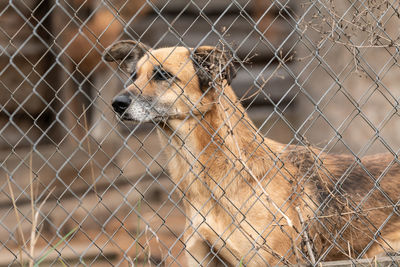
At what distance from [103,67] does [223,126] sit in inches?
134

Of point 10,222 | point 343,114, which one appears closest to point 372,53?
A: point 343,114

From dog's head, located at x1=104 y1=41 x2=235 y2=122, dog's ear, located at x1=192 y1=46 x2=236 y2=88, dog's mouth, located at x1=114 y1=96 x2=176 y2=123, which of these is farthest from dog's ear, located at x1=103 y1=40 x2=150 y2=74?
dog's ear, located at x1=192 y1=46 x2=236 y2=88

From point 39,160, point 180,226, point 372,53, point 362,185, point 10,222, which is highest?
point 372,53

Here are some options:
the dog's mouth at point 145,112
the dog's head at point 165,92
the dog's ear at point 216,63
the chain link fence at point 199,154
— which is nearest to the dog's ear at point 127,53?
the dog's head at point 165,92

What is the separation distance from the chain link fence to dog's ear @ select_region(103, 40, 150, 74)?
15cm

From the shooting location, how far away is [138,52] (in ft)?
13.4

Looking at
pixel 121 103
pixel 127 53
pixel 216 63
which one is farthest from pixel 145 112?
pixel 216 63

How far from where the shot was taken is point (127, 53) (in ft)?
12.4

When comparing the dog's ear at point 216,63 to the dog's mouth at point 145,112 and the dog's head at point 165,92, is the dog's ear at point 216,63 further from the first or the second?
the dog's mouth at point 145,112

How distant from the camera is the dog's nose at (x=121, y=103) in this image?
3.58 m

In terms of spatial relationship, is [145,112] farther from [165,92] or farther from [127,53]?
[127,53]

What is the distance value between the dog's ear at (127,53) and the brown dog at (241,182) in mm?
17

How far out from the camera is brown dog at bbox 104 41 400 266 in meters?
3.31

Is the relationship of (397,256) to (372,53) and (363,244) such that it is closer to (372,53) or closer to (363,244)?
(363,244)
